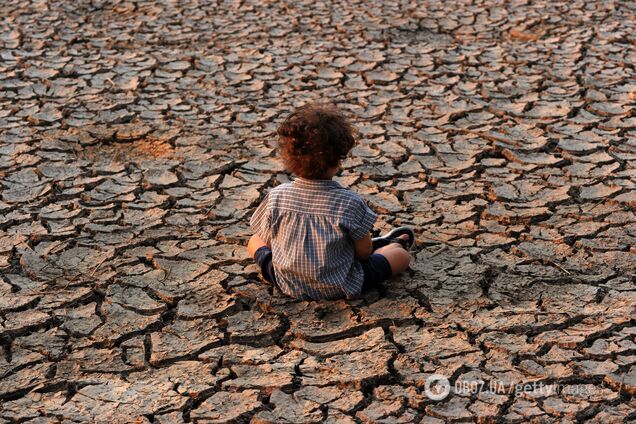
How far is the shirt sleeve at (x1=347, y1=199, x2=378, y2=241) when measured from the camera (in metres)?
3.46

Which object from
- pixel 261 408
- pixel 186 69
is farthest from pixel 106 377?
pixel 186 69

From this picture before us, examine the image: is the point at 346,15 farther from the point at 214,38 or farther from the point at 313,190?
the point at 313,190

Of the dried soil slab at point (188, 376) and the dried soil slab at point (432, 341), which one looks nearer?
the dried soil slab at point (188, 376)

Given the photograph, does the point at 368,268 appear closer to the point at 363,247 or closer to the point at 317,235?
the point at 363,247

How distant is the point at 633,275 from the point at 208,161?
2156mm

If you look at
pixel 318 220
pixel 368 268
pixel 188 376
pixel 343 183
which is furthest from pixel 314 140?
pixel 343 183

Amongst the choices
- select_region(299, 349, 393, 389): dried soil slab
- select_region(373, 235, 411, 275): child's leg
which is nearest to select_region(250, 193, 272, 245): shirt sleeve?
select_region(373, 235, 411, 275): child's leg

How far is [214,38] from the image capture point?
22.9 feet

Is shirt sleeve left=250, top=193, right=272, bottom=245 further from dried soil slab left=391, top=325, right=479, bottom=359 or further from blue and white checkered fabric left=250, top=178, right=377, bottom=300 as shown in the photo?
dried soil slab left=391, top=325, right=479, bottom=359

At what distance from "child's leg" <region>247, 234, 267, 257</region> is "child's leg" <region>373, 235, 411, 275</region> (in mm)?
434

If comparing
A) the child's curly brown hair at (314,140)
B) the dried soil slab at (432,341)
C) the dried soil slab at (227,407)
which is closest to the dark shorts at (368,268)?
the dried soil slab at (432,341)

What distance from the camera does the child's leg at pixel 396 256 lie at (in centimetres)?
366

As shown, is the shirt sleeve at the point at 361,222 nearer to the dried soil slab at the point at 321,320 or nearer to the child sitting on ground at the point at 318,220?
the child sitting on ground at the point at 318,220

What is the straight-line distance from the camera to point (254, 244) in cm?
375
